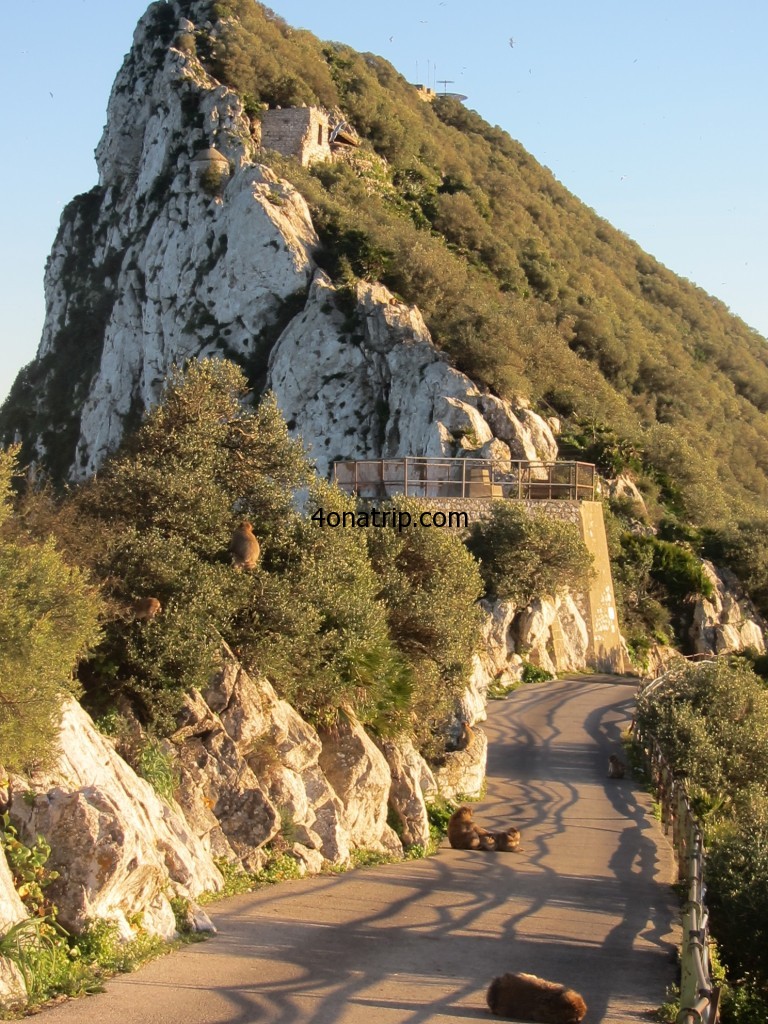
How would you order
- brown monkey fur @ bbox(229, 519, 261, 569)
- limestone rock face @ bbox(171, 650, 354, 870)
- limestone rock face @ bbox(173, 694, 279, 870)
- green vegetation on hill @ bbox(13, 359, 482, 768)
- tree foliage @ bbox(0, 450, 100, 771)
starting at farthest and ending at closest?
brown monkey fur @ bbox(229, 519, 261, 569) < green vegetation on hill @ bbox(13, 359, 482, 768) < limestone rock face @ bbox(171, 650, 354, 870) < limestone rock face @ bbox(173, 694, 279, 870) < tree foliage @ bbox(0, 450, 100, 771)

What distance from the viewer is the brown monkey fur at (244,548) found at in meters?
15.6

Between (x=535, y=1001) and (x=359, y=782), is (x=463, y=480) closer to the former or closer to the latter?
(x=359, y=782)

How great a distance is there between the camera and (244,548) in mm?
15688

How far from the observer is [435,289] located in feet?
172

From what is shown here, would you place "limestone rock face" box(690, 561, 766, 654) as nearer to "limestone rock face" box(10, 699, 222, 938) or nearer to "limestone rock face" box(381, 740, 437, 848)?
"limestone rock face" box(381, 740, 437, 848)

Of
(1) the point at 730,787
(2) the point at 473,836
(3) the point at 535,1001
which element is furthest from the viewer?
(1) the point at 730,787

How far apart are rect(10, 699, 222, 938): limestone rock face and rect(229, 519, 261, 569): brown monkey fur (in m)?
4.58

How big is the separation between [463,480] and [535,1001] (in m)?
27.1

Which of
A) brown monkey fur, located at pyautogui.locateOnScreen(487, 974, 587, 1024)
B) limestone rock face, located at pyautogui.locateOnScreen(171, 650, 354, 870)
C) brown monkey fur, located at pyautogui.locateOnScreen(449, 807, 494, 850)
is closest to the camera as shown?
brown monkey fur, located at pyautogui.locateOnScreen(487, 974, 587, 1024)

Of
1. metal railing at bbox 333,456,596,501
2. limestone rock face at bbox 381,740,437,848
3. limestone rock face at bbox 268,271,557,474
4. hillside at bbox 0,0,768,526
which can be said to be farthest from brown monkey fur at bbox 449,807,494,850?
hillside at bbox 0,0,768,526

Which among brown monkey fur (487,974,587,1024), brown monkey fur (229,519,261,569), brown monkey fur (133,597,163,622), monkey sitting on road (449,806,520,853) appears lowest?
monkey sitting on road (449,806,520,853)

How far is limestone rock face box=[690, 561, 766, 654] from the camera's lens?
142 ft

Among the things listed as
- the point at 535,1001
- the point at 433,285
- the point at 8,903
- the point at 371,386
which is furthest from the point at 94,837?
the point at 433,285

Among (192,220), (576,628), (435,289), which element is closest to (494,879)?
(576,628)
